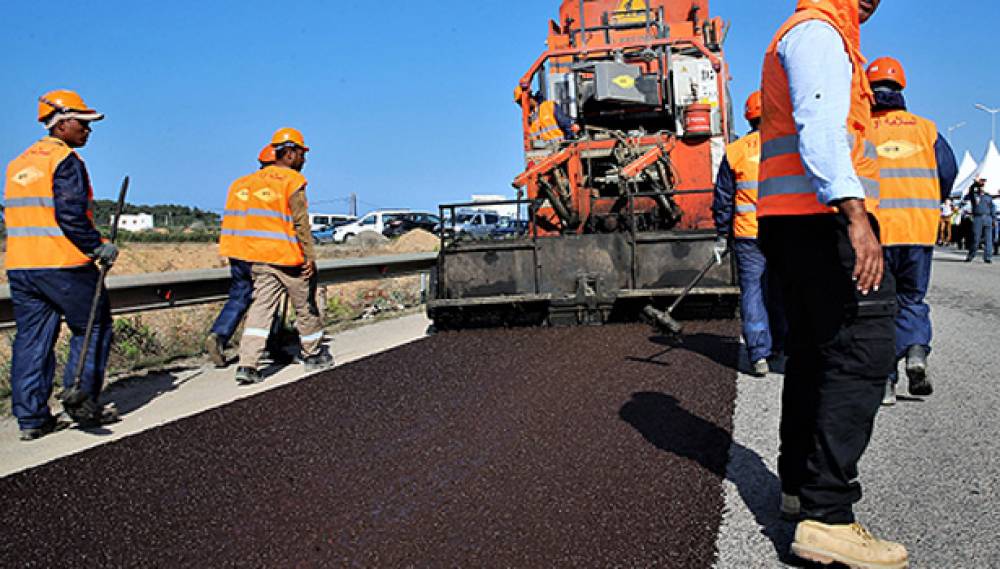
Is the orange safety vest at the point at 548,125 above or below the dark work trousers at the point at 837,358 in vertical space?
above

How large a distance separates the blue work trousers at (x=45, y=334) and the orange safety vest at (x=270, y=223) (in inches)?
62.2

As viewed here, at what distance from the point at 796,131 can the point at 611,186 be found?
6960 mm

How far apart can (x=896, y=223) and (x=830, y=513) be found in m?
2.72

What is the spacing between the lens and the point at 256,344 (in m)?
6.71

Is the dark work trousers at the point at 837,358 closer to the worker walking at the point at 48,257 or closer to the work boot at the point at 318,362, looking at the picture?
the worker walking at the point at 48,257

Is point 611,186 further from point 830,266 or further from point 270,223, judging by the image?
point 830,266

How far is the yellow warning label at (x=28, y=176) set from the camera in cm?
A: 527

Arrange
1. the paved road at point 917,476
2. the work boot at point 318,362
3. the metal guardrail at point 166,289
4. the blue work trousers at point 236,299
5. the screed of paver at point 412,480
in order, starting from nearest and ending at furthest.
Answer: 1. the paved road at point 917,476
2. the screed of paver at point 412,480
3. the metal guardrail at point 166,289
4. the work boot at point 318,362
5. the blue work trousers at point 236,299

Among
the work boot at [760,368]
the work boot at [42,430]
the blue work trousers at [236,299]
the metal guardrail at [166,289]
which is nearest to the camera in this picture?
the work boot at [42,430]

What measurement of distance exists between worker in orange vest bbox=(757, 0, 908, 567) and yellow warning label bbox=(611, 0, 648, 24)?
9.03m

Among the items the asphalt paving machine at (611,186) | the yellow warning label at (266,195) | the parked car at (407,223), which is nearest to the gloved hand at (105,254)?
the yellow warning label at (266,195)

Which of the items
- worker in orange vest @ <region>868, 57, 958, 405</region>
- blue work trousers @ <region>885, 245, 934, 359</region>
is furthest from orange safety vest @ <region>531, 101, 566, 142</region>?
blue work trousers @ <region>885, 245, 934, 359</region>

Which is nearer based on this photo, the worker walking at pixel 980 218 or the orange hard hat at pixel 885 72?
the orange hard hat at pixel 885 72

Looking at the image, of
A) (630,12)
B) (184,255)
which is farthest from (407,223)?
(630,12)
